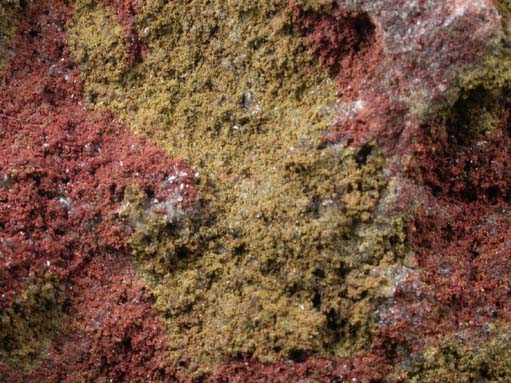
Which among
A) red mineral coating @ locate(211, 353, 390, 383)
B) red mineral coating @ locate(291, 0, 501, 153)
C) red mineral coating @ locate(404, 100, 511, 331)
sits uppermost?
red mineral coating @ locate(291, 0, 501, 153)

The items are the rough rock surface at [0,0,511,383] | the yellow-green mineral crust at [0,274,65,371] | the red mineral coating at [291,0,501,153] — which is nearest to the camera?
the red mineral coating at [291,0,501,153]

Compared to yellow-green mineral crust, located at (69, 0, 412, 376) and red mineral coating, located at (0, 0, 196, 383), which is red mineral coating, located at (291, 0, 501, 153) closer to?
Answer: yellow-green mineral crust, located at (69, 0, 412, 376)

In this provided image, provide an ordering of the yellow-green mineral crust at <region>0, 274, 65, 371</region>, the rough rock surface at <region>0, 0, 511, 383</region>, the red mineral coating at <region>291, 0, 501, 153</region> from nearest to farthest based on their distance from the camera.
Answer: the red mineral coating at <region>291, 0, 501, 153</region>, the rough rock surface at <region>0, 0, 511, 383</region>, the yellow-green mineral crust at <region>0, 274, 65, 371</region>

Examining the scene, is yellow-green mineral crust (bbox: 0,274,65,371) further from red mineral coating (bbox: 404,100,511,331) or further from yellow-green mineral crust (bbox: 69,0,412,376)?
red mineral coating (bbox: 404,100,511,331)

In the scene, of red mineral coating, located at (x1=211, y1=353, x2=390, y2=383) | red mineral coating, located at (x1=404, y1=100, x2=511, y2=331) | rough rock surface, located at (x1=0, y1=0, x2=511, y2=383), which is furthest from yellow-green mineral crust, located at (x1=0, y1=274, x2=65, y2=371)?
red mineral coating, located at (x1=404, y1=100, x2=511, y2=331)

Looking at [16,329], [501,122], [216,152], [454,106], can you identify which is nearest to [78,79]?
[216,152]

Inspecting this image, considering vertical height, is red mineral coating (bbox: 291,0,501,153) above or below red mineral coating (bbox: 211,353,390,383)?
above

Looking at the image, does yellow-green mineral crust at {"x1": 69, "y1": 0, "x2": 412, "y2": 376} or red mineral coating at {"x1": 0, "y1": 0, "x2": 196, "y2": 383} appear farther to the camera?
red mineral coating at {"x1": 0, "y1": 0, "x2": 196, "y2": 383}

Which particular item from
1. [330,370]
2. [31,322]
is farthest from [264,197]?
[31,322]
